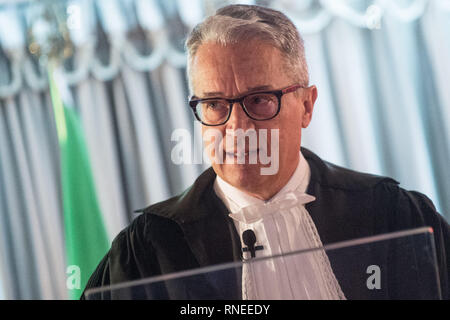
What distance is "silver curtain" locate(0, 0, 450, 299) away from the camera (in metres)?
2.08

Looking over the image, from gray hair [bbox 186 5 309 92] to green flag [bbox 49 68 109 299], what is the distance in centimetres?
106

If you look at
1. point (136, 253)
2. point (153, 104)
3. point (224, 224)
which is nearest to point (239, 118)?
point (224, 224)

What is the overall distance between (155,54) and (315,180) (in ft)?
3.84

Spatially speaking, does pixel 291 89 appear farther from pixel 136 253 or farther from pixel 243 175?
pixel 136 253

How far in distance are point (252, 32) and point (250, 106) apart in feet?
0.56

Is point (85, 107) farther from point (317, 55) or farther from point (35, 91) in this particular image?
point (317, 55)

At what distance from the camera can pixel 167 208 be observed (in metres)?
1.24

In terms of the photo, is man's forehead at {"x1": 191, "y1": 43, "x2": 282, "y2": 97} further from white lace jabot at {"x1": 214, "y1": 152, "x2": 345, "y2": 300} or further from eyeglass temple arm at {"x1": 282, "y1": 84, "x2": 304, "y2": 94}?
white lace jabot at {"x1": 214, "y1": 152, "x2": 345, "y2": 300}

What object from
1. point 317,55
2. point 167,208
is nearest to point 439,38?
point 317,55

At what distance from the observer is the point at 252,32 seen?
1.11 m

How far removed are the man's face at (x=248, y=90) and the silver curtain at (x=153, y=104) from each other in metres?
0.95
